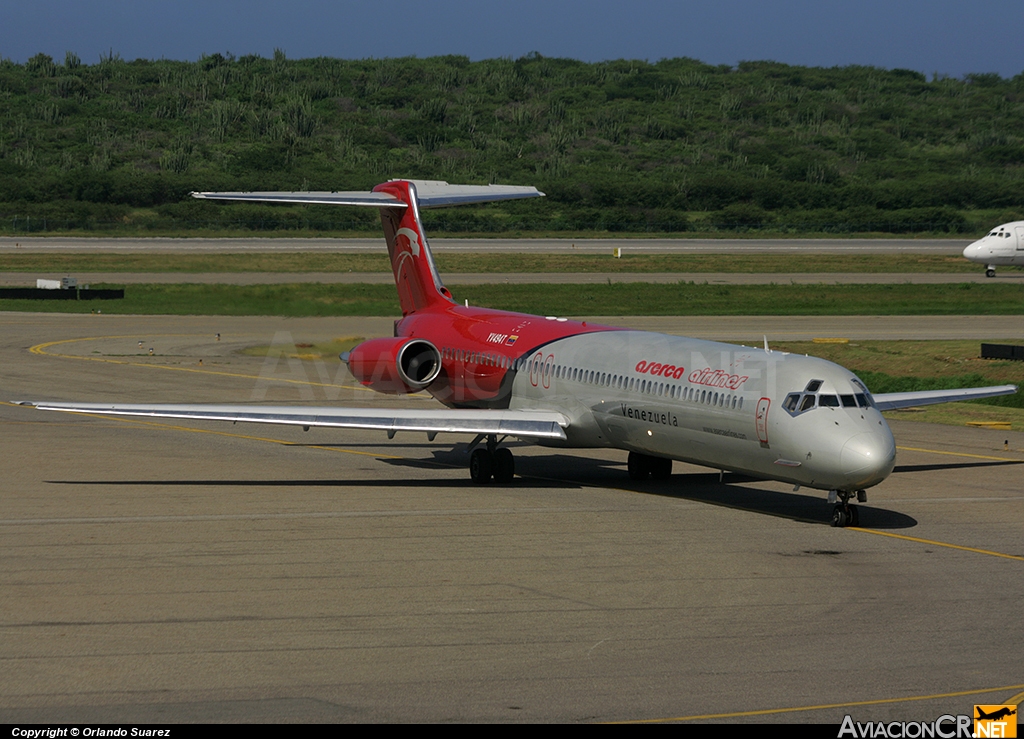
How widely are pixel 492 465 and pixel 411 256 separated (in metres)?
8.09

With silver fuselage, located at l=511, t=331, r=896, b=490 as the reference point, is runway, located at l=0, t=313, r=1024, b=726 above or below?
below

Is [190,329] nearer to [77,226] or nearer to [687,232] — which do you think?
[77,226]

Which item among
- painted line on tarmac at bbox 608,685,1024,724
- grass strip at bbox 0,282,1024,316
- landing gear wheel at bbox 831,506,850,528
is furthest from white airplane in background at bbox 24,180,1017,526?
grass strip at bbox 0,282,1024,316

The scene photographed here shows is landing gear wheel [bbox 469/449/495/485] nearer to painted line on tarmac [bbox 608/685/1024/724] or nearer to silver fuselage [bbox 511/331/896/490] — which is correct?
silver fuselage [bbox 511/331/896/490]

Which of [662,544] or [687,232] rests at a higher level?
Answer: [687,232]

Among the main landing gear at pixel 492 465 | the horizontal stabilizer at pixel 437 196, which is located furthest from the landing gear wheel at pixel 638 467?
the horizontal stabilizer at pixel 437 196

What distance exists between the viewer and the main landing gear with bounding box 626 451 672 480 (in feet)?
88.6

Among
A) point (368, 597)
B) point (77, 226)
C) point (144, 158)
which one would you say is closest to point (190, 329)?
point (368, 597)

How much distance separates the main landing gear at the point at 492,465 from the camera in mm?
26719

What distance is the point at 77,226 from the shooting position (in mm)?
111250

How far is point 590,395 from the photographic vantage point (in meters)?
25.8

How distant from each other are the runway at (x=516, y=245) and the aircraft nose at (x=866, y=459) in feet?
240

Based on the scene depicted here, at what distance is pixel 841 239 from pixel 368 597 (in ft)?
330

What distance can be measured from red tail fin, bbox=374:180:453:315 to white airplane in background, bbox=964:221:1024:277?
168 ft
